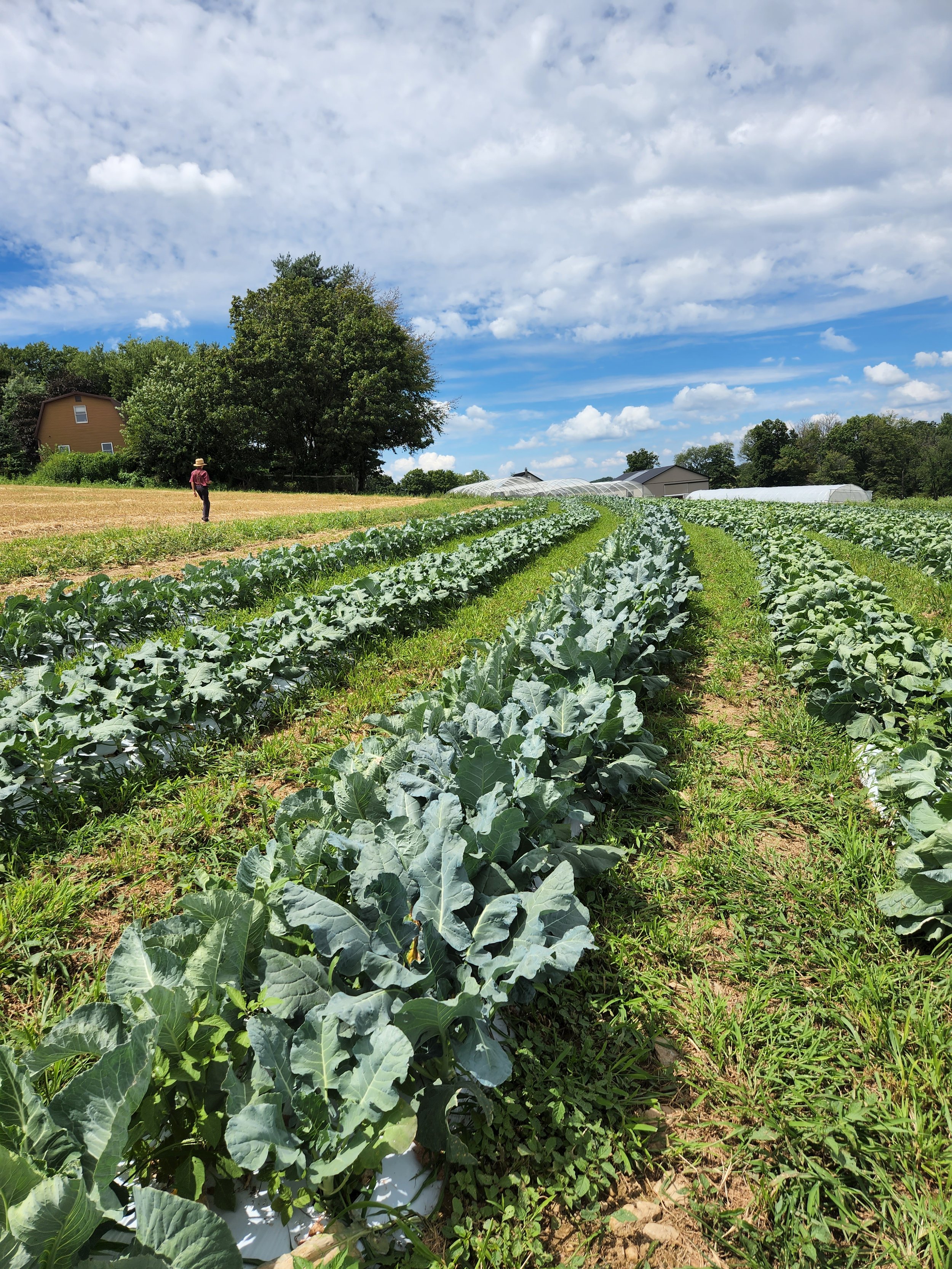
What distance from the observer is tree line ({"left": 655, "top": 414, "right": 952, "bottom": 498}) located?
7081 cm

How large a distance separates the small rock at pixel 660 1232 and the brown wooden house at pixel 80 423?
59807 millimetres

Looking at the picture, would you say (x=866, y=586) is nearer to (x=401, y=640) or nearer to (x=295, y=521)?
(x=401, y=640)

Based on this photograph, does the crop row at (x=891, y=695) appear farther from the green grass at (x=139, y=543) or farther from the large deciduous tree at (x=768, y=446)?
the large deciduous tree at (x=768, y=446)

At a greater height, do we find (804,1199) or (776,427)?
(776,427)

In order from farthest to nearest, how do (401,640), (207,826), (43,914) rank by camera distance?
(401,640) → (207,826) → (43,914)

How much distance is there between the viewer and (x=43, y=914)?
104 inches

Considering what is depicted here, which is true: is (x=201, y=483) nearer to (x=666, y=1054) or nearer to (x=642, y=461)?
(x=666, y=1054)

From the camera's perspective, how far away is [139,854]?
10.1 ft

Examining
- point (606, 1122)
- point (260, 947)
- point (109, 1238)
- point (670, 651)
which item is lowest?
point (606, 1122)

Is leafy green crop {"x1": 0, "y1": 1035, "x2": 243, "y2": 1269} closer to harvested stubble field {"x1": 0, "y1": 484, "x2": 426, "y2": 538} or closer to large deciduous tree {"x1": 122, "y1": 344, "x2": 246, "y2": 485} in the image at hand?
harvested stubble field {"x1": 0, "y1": 484, "x2": 426, "y2": 538}

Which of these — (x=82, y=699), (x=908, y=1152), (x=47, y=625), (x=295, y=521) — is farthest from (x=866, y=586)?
(x=295, y=521)

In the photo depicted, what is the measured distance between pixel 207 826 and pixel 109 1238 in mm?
2114

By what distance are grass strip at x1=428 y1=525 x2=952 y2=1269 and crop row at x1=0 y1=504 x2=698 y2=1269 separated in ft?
0.80

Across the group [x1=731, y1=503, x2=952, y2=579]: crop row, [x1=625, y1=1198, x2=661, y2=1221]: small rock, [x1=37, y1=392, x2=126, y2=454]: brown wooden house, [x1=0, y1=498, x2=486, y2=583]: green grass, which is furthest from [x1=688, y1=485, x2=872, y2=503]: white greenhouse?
[x1=37, y1=392, x2=126, y2=454]: brown wooden house
